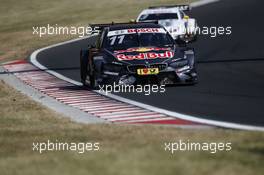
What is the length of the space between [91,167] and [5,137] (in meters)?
3.39

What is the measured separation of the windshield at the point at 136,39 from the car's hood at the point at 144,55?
309 mm

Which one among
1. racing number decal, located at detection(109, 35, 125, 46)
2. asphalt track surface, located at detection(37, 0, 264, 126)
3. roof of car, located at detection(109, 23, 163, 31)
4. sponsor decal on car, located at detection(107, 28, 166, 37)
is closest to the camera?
asphalt track surface, located at detection(37, 0, 264, 126)

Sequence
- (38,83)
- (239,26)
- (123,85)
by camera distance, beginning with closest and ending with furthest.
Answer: (123,85) → (38,83) → (239,26)

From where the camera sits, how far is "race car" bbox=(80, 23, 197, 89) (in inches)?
624

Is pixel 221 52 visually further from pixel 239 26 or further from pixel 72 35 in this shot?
pixel 72 35

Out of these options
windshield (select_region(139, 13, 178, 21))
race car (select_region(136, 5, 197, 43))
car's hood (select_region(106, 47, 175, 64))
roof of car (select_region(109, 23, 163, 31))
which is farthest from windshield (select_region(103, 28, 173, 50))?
windshield (select_region(139, 13, 178, 21))

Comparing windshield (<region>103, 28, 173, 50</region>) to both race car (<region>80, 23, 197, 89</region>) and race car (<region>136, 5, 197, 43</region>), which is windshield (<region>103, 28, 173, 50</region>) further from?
race car (<region>136, 5, 197, 43</region>)

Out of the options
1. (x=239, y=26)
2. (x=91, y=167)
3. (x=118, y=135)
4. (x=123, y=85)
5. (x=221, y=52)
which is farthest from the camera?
(x=239, y=26)

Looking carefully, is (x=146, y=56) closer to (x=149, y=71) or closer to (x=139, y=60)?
(x=139, y=60)

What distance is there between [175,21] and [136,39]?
12.2 meters

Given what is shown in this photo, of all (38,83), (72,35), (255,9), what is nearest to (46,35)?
(72,35)

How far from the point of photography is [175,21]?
28953mm

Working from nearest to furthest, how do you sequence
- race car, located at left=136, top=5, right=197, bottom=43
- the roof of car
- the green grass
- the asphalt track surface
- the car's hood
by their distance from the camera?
the green grass, the asphalt track surface, the car's hood, the roof of car, race car, located at left=136, top=5, right=197, bottom=43

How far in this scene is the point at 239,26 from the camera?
3114cm
